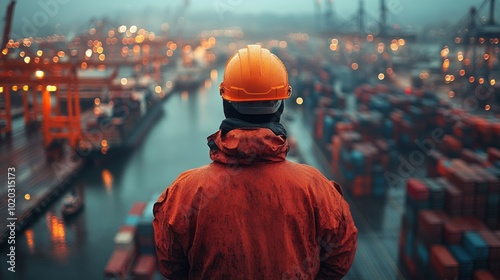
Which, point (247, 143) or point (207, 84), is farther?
point (207, 84)

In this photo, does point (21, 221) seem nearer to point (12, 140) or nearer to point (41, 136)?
point (12, 140)

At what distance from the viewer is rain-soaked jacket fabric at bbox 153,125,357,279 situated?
1.46 m

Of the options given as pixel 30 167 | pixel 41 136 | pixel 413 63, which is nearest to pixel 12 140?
pixel 30 167

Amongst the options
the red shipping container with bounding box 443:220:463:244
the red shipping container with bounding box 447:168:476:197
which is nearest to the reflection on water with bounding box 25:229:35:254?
the red shipping container with bounding box 443:220:463:244

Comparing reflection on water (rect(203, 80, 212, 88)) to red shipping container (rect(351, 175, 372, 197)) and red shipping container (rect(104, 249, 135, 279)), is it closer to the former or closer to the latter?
red shipping container (rect(351, 175, 372, 197))

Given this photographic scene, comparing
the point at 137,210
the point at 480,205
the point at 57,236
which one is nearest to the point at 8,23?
the point at 57,236

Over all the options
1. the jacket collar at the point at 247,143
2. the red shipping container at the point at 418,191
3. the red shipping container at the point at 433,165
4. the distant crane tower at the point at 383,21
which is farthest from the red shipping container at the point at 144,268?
the distant crane tower at the point at 383,21

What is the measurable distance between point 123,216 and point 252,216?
12964 millimetres

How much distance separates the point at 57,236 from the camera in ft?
36.5

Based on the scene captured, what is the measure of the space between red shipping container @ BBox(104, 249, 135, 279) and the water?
78 centimetres

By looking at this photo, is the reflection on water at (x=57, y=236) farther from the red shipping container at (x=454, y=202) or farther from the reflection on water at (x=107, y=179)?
the red shipping container at (x=454, y=202)

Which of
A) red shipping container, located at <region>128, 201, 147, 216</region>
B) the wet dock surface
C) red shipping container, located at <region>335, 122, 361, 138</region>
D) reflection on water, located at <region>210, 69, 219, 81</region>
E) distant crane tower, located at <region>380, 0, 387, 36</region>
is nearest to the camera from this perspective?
the wet dock surface

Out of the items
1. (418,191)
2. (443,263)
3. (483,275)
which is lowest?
(483,275)

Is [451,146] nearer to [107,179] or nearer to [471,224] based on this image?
[471,224]
